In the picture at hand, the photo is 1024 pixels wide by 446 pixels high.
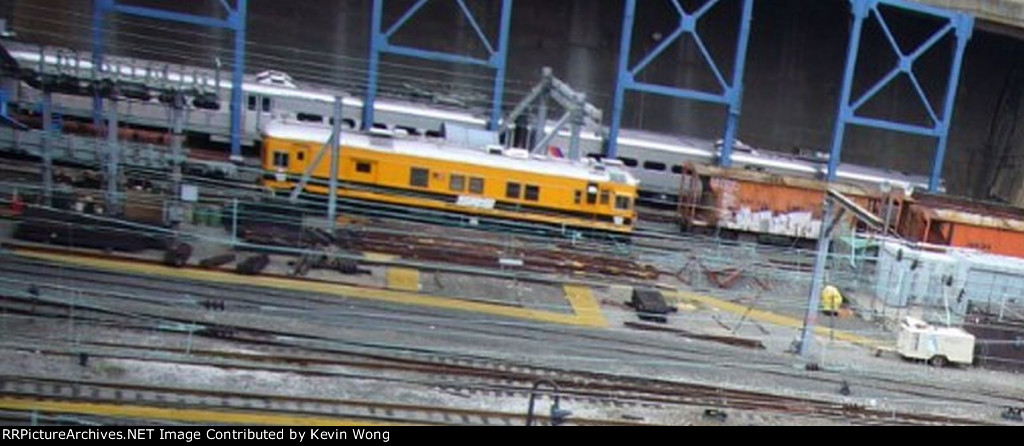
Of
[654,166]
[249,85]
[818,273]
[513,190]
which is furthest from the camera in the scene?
[654,166]

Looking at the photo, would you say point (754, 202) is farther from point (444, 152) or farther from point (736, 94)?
point (444, 152)

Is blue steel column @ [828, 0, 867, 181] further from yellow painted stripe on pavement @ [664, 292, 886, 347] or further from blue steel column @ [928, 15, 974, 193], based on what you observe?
yellow painted stripe on pavement @ [664, 292, 886, 347]

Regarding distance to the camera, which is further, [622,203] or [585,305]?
[622,203]

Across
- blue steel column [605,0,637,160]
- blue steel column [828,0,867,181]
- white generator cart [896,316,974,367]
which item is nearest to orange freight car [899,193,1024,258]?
blue steel column [828,0,867,181]

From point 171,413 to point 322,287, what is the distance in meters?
4.43

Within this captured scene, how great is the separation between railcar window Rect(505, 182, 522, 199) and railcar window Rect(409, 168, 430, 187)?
4.91 feet

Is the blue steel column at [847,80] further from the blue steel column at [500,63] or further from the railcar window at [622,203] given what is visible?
the blue steel column at [500,63]

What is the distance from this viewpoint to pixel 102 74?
48.0 ft

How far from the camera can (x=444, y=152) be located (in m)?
15.5

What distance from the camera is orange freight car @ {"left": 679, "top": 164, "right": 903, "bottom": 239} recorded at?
18.3 meters

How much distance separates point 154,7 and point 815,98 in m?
19.1

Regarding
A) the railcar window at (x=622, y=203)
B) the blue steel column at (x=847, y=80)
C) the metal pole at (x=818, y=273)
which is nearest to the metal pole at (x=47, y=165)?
the railcar window at (x=622, y=203)

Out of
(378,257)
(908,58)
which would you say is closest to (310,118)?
(378,257)

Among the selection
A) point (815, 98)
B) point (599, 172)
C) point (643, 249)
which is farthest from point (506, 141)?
point (815, 98)
